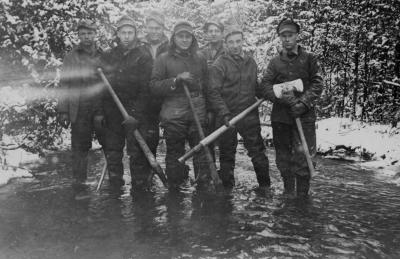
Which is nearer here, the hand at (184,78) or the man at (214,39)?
the hand at (184,78)

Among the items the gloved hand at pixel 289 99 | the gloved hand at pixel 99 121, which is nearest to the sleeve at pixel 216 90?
the gloved hand at pixel 289 99

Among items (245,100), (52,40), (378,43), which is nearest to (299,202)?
(245,100)

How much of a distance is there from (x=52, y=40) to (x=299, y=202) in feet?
18.0

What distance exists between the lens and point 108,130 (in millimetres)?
5711

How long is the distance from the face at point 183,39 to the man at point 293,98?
1.16 metres

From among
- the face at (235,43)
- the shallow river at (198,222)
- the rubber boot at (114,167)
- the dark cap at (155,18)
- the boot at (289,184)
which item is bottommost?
the shallow river at (198,222)

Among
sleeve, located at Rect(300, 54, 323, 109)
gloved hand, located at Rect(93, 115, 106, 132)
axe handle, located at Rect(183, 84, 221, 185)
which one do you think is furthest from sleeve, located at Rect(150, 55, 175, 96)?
sleeve, located at Rect(300, 54, 323, 109)

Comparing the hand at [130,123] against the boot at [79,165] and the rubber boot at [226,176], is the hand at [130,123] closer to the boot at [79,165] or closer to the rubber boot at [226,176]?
the boot at [79,165]

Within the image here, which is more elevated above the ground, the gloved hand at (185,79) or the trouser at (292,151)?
the gloved hand at (185,79)

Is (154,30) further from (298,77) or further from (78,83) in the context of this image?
(298,77)

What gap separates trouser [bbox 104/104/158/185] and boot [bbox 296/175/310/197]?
2.16 metres

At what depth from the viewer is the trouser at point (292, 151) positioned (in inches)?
206

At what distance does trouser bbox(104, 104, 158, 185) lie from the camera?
224 inches

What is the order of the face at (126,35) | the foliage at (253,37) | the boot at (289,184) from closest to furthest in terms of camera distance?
the face at (126,35)
the boot at (289,184)
the foliage at (253,37)
